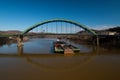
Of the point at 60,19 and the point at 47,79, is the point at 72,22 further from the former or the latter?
the point at 47,79

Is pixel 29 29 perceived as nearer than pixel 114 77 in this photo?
No

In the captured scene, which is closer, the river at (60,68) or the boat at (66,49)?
the river at (60,68)

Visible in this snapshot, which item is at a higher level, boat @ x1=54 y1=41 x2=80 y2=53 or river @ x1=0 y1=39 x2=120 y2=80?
boat @ x1=54 y1=41 x2=80 y2=53

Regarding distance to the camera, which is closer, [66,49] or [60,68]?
[60,68]

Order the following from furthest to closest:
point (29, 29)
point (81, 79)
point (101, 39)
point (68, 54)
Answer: point (101, 39), point (29, 29), point (68, 54), point (81, 79)

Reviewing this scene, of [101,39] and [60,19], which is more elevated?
[60,19]

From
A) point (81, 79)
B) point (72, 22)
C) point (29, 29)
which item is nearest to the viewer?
point (81, 79)

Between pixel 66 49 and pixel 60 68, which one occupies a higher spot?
pixel 66 49

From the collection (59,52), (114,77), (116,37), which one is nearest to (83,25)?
(116,37)

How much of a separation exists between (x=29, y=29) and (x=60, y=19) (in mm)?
13103

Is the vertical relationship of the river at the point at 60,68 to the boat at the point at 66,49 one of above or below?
below

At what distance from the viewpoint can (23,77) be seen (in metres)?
13.2

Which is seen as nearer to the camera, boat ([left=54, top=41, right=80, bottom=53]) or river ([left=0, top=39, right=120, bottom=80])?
river ([left=0, top=39, right=120, bottom=80])

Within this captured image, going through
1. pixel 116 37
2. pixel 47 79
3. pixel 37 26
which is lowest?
pixel 47 79
